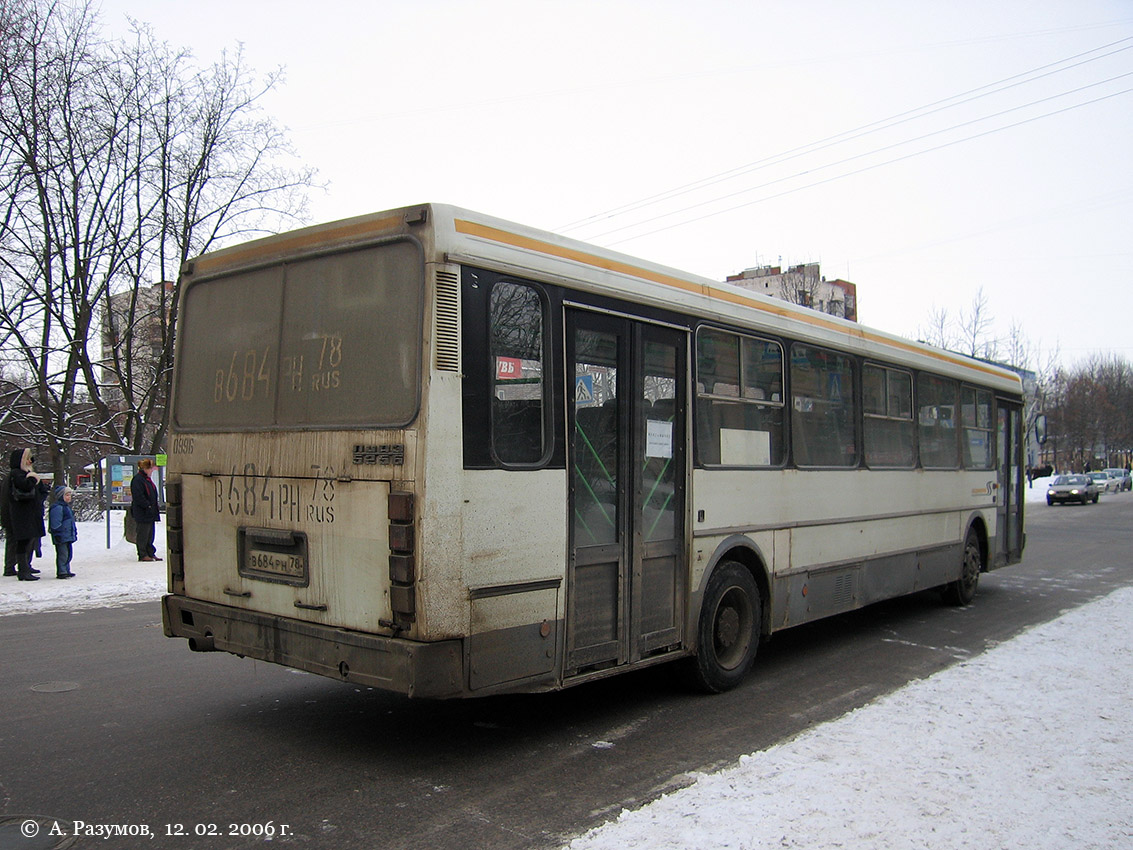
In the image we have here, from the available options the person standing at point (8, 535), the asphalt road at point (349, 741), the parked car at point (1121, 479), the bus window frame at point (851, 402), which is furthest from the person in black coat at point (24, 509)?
the parked car at point (1121, 479)

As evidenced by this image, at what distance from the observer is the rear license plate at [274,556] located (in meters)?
5.23

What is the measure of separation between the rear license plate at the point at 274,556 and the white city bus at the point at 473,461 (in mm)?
15

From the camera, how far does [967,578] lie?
11.5 meters

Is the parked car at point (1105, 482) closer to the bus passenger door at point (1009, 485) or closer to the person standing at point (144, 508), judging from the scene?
the bus passenger door at point (1009, 485)

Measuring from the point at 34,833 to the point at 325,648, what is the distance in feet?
5.06

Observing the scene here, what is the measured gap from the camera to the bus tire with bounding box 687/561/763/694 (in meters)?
6.68

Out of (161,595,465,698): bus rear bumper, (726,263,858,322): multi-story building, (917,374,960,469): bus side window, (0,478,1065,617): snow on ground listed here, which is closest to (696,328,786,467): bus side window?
(161,595,465,698): bus rear bumper

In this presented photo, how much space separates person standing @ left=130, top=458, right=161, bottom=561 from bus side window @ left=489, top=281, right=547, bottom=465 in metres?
12.1

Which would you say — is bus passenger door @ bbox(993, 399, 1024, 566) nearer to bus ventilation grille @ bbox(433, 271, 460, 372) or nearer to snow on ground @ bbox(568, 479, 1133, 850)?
snow on ground @ bbox(568, 479, 1133, 850)

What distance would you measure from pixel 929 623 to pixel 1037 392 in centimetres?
4860

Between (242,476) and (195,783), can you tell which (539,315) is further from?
(195,783)

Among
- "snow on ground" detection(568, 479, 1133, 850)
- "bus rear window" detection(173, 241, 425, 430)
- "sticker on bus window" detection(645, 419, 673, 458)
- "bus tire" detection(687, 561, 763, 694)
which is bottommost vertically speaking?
"snow on ground" detection(568, 479, 1133, 850)

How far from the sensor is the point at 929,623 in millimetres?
10219

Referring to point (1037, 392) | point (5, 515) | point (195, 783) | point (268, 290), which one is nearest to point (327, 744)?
point (195, 783)
